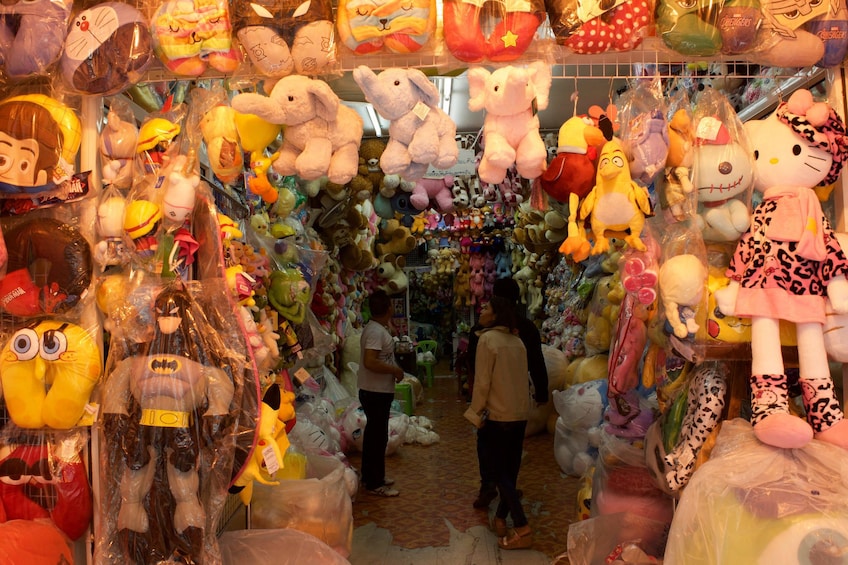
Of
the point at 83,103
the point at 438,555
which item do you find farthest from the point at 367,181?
the point at 83,103

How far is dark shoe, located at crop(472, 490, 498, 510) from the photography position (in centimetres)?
434

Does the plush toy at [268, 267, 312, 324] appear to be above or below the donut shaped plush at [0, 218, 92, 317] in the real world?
below

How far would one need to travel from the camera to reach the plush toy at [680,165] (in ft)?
6.61

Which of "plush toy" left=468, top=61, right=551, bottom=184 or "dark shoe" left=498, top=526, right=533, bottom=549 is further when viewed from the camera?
"dark shoe" left=498, top=526, right=533, bottom=549

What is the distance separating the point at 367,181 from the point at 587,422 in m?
2.42

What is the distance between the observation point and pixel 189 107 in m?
2.20

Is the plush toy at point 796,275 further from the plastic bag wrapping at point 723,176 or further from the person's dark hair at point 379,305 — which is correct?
the person's dark hair at point 379,305

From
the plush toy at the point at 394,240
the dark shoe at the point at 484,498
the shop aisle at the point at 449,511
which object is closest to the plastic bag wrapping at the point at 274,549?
the shop aisle at the point at 449,511

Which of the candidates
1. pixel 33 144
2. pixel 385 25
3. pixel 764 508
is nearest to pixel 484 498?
pixel 764 508

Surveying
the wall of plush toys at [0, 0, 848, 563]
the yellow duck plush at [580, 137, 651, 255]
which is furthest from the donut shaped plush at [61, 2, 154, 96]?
the yellow duck plush at [580, 137, 651, 255]

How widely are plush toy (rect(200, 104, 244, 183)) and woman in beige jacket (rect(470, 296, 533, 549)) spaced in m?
2.05

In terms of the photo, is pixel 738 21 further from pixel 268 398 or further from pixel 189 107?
pixel 268 398

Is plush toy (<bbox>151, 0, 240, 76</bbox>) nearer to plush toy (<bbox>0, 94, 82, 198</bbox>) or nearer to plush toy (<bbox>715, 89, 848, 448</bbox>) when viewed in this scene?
plush toy (<bbox>0, 94, 82, 198</bbox>)

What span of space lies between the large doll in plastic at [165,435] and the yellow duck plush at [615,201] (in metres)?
1.17
